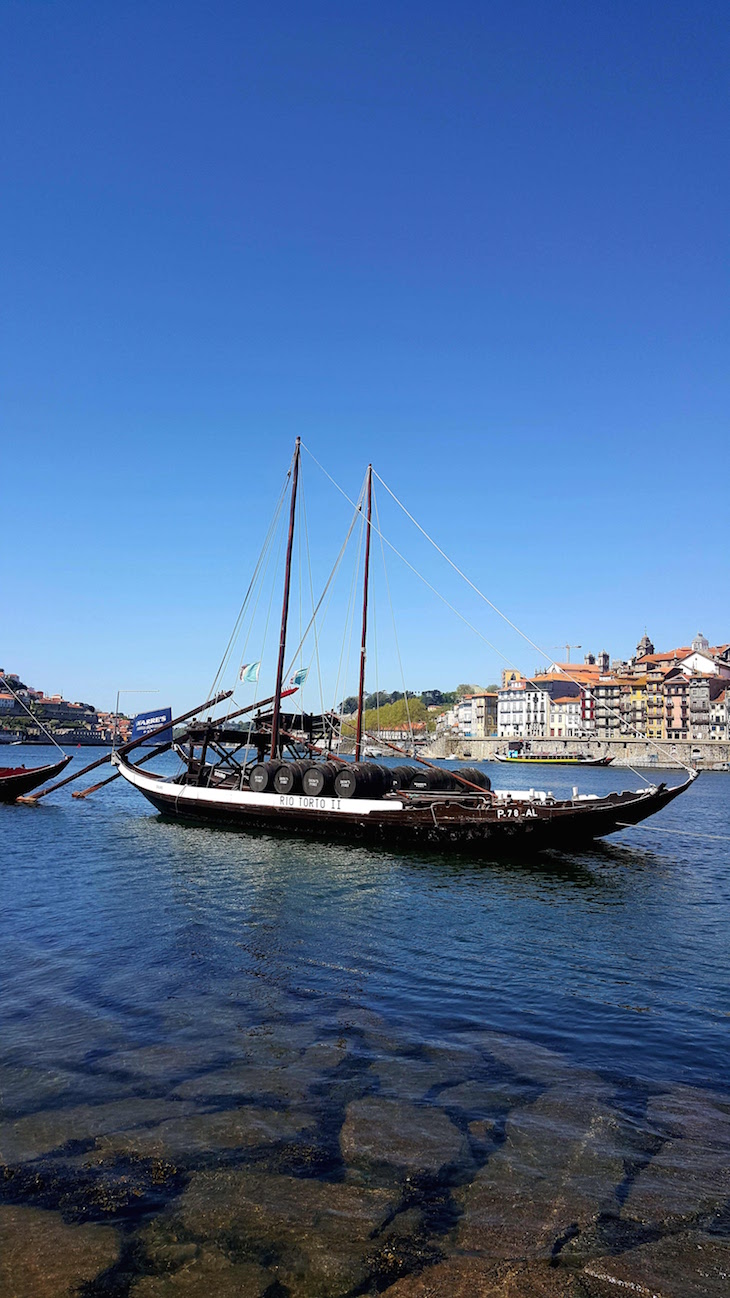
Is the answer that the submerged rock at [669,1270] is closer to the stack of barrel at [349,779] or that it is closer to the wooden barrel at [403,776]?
the stack of barrel at [349,779]

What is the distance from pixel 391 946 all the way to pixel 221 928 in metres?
4.61

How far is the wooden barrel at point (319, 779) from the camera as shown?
37094 millimetres

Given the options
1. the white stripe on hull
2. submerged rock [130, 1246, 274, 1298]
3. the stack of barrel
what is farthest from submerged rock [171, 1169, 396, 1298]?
the stack of barrel

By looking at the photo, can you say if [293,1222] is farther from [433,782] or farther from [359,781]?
[433,782]

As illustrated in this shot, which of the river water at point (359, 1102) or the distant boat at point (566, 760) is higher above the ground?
the river water at point (359, 1102)

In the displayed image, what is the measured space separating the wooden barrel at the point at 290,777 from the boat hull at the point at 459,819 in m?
0.61

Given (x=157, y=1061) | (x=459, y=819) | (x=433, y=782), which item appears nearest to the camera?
(x=157, y=1061)

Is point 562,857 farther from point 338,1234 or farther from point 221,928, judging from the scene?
point 338,1234

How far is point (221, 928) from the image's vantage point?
1967cm

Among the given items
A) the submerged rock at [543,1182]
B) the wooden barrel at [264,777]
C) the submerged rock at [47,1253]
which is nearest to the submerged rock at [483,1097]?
the submerged rock at [543,1182]

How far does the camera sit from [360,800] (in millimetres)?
35281

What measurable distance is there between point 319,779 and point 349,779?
5.64ft

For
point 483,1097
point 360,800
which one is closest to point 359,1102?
point 483,1097

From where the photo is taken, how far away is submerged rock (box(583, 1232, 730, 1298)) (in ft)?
20.3
